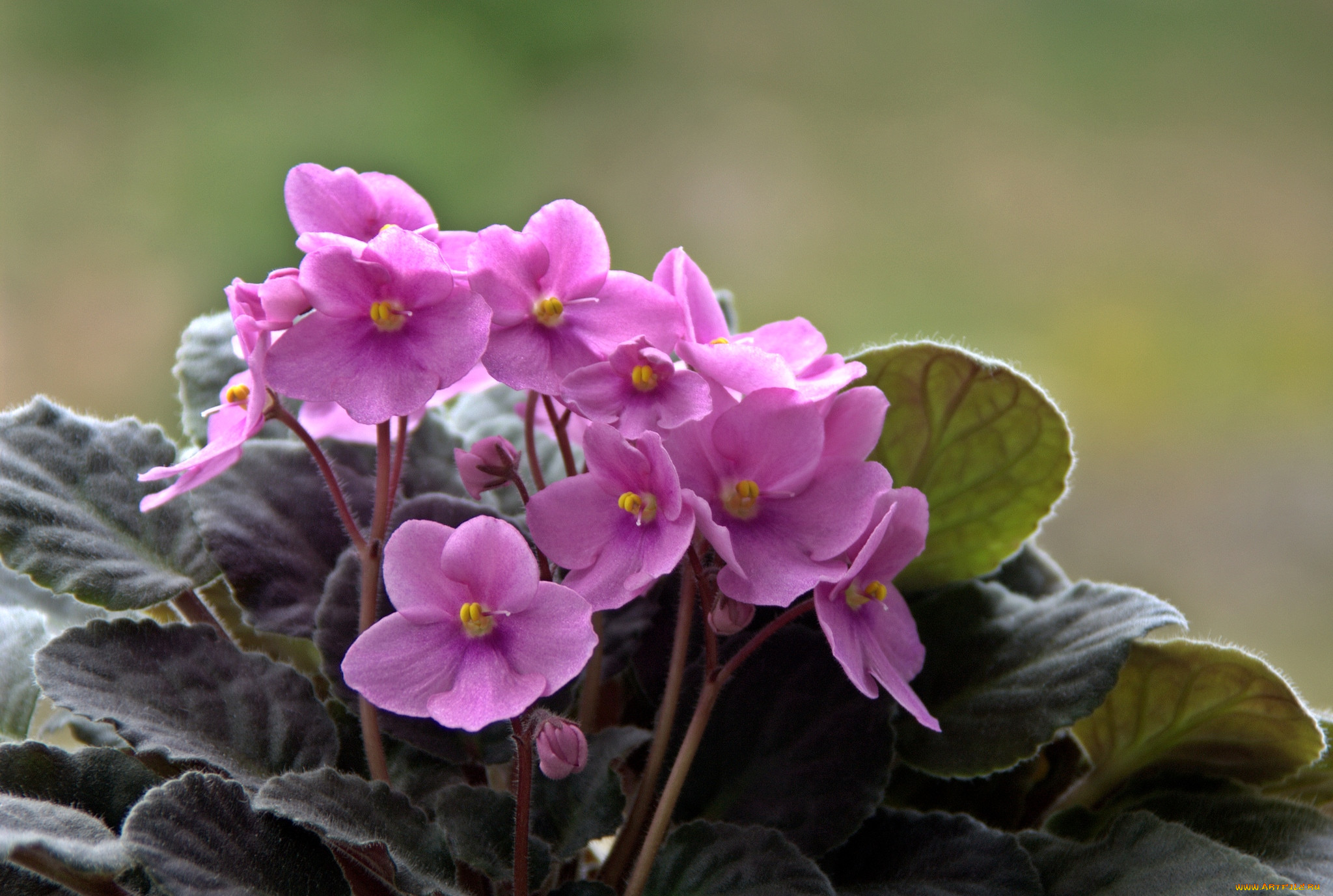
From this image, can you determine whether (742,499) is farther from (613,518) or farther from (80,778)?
(80,778)

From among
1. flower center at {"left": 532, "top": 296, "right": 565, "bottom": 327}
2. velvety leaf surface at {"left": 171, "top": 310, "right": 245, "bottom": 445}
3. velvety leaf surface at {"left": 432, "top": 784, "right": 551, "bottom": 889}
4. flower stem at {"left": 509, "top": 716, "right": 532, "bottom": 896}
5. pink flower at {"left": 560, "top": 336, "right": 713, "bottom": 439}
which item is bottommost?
velvety leaf surface at {"left": 432, "top": 784, "right": 551, "bottom": 889}

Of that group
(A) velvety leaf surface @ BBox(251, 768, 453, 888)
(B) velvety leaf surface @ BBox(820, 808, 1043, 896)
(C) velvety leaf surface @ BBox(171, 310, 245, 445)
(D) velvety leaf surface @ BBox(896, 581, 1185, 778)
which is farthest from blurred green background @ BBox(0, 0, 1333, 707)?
(A) velvety leaf surface @ BBox(251, 768, 453, 888)

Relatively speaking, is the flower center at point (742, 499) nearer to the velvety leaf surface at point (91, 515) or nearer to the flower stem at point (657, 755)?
the flower stem at point (657, 755)

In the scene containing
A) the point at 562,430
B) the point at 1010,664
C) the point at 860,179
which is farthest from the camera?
the point at 860,179

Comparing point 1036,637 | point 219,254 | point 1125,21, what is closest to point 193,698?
point 1036,637

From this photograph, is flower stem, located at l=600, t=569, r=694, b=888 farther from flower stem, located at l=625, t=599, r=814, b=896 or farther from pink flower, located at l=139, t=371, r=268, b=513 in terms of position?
pink flower, located at l=139, t=371, r=268, b=513

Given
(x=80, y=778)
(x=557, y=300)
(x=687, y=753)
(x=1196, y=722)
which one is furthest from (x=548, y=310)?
(x=1196, y=722)

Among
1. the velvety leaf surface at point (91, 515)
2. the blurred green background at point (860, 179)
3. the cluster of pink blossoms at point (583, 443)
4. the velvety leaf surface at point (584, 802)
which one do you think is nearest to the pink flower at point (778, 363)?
the cluster of pink blossoms at point (583, 443)

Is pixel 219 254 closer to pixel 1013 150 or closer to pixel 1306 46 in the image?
pixel 1013 150
